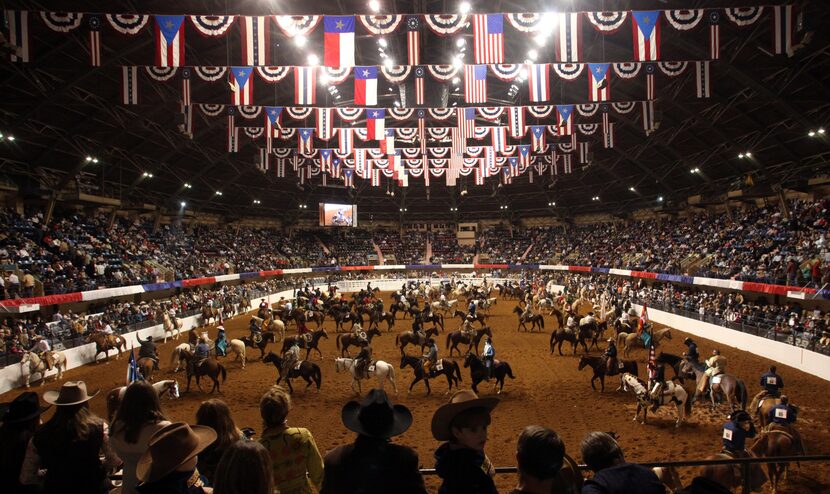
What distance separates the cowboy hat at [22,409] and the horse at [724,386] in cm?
1209

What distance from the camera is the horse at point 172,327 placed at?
21.1m

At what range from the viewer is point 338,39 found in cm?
1237

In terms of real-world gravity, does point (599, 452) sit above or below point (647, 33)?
below

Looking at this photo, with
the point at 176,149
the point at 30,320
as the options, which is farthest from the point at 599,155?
the point at 30,320

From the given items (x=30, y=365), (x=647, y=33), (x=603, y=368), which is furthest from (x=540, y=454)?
(x=30, y=365)

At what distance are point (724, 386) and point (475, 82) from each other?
12.2m

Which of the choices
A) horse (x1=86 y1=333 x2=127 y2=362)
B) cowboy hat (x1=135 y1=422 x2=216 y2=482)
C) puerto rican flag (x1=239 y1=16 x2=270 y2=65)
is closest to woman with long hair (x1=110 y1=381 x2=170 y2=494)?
cowboy hat (x1=135 y1=422 x2=216 y2=482)

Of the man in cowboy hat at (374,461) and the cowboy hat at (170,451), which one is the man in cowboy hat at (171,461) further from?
the man in cowboy hat at (374,461)

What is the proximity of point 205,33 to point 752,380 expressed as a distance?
63.1 feet

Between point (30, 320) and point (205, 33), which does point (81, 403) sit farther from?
point (30, 320)

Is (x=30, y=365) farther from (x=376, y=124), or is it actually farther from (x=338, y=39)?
(x=376, y=124)

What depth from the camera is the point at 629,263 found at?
37.3 metres

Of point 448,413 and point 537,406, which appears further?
point 537,406

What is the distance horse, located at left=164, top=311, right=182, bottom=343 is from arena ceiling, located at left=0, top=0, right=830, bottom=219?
10.4 meters
